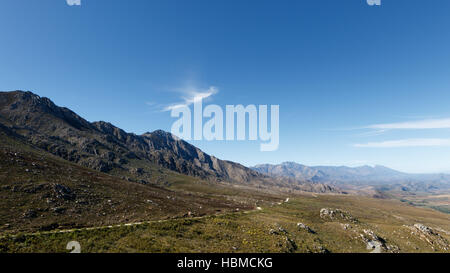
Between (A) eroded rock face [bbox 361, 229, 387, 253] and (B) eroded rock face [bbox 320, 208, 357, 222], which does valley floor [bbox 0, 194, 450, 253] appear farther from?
(B) eroded rock face [bbox 320, 208, 357, 222]

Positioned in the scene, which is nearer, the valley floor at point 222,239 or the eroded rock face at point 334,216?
the valley floor at point 222,239

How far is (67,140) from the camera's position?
495 feet

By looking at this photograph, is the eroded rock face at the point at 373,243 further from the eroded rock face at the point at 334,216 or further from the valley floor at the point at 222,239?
the eroded rock face at the point at 334,216

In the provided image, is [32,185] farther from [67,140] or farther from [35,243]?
[67,140]

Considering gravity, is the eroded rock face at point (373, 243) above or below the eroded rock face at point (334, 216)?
above

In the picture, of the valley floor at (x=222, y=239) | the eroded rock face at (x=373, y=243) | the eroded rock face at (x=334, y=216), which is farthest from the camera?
the eroded rock face at (x=334, y=216)

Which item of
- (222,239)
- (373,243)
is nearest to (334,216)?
(373,243)

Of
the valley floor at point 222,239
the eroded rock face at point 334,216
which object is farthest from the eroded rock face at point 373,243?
the eroded rock face at point 334,216

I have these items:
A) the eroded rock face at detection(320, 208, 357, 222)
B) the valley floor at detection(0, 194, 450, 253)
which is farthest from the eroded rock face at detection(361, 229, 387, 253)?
the eroded rock face at detection(320, 208, 357, 222)

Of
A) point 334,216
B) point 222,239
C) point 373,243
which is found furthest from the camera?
point 334,216

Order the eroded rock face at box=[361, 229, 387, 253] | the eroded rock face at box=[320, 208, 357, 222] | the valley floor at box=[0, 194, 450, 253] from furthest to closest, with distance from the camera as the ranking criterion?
the eroded rock face at box=[320, 208, 357, 222], the eroded rock face at box=[361, 229, 387, 253], the valley floor at box=[0, 194, 450, 253]

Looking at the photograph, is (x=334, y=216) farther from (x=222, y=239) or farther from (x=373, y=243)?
(x=222, y=239)

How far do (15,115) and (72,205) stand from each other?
6790 inches
